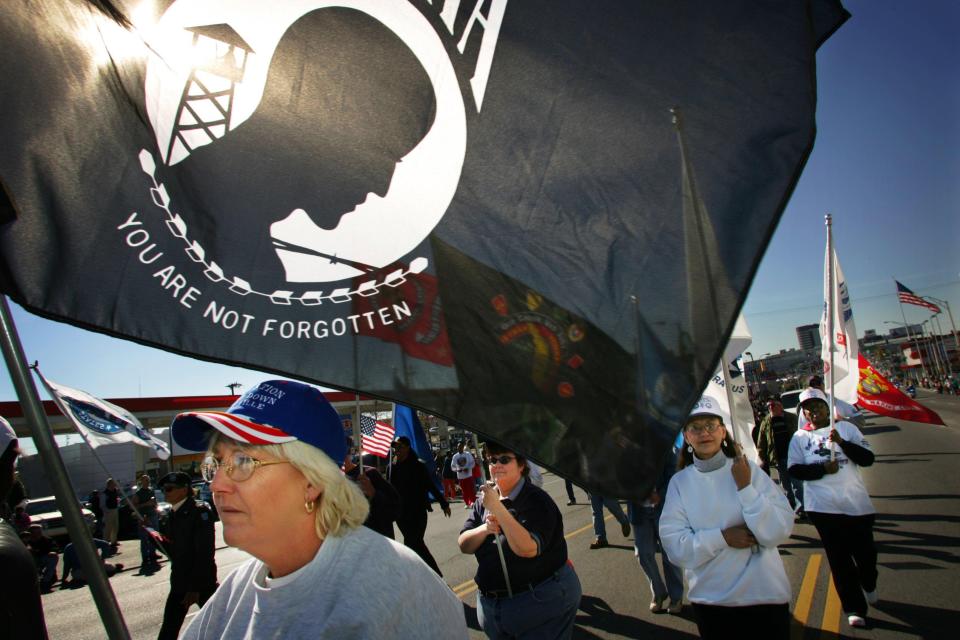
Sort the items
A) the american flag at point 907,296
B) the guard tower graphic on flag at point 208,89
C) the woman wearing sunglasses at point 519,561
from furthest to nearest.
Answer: the american flag at point 907,296 → the woman wearing sunglasses at point 519,561 → the guard tower graphic on flag at point 208,89

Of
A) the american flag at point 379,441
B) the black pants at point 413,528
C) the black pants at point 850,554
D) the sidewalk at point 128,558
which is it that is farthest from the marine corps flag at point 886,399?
the sidewalk at point 128,558

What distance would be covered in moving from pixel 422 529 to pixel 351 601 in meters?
6.20

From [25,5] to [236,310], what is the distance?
4.70 ft

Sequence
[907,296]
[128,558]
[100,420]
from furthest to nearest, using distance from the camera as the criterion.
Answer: [907,296], [128,558], [100,420]

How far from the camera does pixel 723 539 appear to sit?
304 centimetres

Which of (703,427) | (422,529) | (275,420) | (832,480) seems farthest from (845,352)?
(275,420)

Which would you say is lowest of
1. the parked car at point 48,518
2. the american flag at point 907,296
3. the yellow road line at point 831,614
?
→ the parked car at point 48,518

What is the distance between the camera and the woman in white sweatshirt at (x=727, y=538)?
3.00 m

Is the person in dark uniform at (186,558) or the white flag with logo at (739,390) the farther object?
the white flag with logo at (739,390)

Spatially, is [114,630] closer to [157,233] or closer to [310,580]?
[310,580]

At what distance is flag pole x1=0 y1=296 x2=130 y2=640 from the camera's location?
1.66 metres

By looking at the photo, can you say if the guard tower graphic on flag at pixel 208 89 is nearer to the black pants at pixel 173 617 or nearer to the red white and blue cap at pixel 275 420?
the red white and blue cap at pixel 275 420

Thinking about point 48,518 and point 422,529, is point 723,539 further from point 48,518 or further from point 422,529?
point 48,518

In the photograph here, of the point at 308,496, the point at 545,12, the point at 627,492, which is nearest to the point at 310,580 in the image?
the point at 308,496
